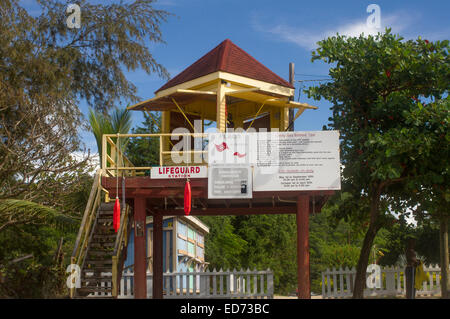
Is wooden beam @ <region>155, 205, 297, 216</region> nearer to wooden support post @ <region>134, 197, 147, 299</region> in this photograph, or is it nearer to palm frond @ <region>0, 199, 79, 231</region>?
wooden support post @ <region>134, 197, 147, 299</region>

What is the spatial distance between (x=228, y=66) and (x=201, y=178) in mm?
4219

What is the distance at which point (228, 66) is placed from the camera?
55.7 ft

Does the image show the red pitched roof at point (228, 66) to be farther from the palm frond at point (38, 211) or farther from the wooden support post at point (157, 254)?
the palm frond at point (38, 211)

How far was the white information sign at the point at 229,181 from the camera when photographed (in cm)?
1419

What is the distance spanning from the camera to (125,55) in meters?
26.1

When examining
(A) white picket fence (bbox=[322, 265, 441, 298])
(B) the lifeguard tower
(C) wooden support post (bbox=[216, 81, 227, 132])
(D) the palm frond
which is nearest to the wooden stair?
(B) the lifeguard tower

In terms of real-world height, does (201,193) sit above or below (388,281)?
above

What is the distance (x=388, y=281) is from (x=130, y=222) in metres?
10.4

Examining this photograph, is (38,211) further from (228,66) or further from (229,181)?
(228,66)

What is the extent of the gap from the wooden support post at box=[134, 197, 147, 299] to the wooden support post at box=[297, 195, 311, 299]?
4.15 m

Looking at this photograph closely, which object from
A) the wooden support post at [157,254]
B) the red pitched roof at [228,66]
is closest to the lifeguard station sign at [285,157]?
the red pitched roof at [228,66]

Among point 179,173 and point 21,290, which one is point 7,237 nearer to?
point 21,290

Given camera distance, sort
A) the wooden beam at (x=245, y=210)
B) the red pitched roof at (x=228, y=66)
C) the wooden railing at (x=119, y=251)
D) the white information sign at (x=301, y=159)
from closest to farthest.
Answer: the white information sign at (x=301, y=159), the wooden railing at (x=119, y=251), the red pitched roof at (x=228, y=66), the wooden beam at (x=245, y=210)
